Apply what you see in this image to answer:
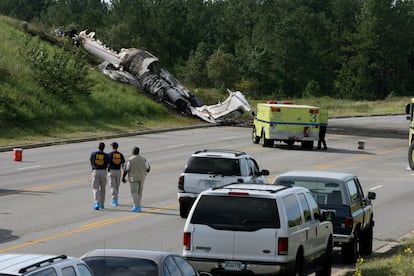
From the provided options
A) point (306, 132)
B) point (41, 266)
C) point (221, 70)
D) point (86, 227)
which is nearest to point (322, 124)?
point (306, 132)

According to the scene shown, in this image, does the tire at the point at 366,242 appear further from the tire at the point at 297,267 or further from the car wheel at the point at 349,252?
the tire at the point at 297,267

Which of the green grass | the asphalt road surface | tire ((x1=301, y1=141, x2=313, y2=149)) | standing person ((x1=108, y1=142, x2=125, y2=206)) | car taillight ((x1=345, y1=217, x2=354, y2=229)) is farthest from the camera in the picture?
tire ((x1=301, y1=141, x2=313, y2=149))

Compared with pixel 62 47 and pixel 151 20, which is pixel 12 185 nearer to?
pixel 62 47

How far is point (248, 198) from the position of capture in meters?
15.5

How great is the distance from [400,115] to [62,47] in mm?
31958

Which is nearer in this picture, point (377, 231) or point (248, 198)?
point (248, 198)

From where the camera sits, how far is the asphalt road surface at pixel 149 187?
71.8 feet

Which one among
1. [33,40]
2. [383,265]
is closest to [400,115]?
[33,40]

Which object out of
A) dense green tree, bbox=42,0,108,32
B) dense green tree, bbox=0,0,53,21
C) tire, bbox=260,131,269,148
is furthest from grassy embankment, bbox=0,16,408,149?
dense green tree, bbox=0,0,53,21

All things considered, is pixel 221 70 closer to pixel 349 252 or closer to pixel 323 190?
pixel 323 190

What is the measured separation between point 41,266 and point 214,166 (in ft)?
52.0

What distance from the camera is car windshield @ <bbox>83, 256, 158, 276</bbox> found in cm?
1137

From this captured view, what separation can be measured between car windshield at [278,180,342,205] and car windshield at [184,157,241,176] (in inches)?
216

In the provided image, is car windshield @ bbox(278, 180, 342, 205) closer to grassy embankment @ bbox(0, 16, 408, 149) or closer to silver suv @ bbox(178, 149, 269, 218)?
silver suv @ bbox(178, 149, 269, 218)
